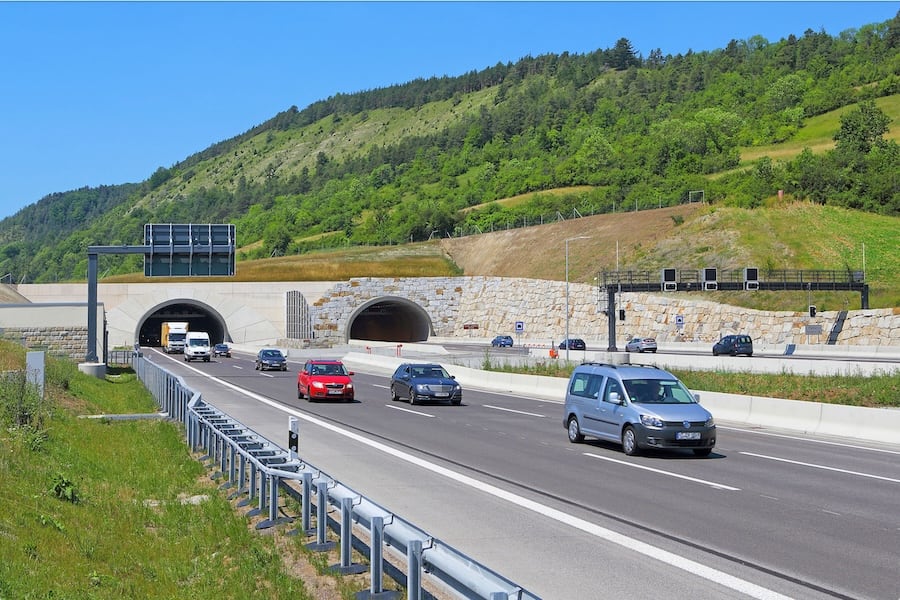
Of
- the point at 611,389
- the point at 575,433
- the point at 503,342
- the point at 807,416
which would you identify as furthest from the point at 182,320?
the point at 611,389

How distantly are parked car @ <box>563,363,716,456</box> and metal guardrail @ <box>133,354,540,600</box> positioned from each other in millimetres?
7823

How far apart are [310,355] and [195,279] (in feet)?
116

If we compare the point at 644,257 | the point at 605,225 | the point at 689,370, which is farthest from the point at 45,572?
the point at 605,225

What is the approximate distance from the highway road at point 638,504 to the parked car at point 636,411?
41cm

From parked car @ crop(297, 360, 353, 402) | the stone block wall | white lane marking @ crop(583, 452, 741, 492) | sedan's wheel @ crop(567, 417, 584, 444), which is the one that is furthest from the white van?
white lane marking @ crop(583, 452, 741, 492)

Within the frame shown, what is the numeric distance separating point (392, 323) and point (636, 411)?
342 ft

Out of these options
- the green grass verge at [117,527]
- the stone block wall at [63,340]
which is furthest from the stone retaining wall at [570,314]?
the green grass verge at [117,527]

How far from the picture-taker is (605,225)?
111m

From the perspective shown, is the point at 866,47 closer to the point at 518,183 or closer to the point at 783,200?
the point at 518,183

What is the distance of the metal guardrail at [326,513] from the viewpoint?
6.33 metres

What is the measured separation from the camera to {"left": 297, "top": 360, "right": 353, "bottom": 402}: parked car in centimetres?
3494

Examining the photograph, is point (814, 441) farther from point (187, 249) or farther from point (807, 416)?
point (187, 249)

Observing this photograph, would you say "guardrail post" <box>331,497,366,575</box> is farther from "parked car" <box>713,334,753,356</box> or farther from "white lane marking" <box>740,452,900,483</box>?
"parked car" <box>713,334,753,356</box>

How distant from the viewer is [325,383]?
115 feet
